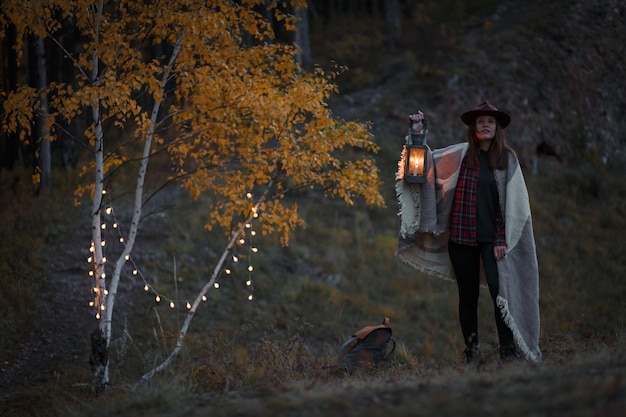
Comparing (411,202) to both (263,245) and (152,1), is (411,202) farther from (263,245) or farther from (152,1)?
(263,245)

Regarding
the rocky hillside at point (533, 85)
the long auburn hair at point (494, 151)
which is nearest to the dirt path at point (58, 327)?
the long auburn hair at point (494, 151)

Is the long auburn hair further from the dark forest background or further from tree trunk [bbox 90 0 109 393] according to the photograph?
tree trunk [bbox 90 0 109 393]

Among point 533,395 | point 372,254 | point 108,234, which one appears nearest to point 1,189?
point 108,234

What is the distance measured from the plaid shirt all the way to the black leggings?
8 centimetres

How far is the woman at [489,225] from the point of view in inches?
227

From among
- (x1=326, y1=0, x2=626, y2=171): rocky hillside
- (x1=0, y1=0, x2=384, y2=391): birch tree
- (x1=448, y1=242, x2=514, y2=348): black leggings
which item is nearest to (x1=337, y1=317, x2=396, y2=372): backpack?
(x1=448, y1=242, x2=514, y2=348): black leggings

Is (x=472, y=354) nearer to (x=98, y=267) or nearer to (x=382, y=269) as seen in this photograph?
(x=98, y=267)

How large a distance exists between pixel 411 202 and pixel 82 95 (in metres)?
3.29

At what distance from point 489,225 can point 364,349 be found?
1.71 m

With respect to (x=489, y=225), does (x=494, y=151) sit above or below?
above

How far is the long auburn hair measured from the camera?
5.79 meters

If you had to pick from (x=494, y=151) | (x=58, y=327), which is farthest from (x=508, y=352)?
(x=58, y=327)

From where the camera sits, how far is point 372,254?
539 inches

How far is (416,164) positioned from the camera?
6016 millimetres
